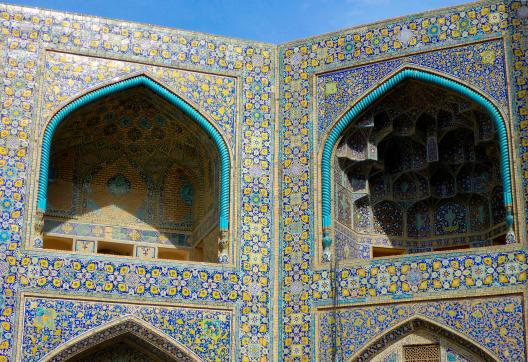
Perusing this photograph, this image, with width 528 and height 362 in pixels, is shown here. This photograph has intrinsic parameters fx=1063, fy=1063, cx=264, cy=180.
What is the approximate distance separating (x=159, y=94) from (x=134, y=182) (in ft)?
5.16

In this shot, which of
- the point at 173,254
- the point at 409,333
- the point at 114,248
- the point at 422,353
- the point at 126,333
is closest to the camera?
the point at 422,353

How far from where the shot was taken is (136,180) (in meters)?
14.7

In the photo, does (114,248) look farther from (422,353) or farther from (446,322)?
(446,322)

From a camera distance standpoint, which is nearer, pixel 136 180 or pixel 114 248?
pixel 114 248

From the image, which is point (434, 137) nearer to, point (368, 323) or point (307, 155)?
point (307, 155)

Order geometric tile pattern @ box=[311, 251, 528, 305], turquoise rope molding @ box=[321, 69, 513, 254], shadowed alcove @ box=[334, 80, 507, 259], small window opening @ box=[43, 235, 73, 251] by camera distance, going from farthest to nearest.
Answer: small window opening @ box=[43, 235, 73, 251], shadowed alcove @ box=[334, 80, 507, 259], turquoise rope molding @ box=[321, 69, 513, 254], geometric tile pattern @ box=[311, 251, 528, 305]

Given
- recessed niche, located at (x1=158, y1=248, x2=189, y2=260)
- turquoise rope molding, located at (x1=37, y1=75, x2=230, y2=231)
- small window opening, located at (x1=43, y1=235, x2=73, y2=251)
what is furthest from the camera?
recessed niche, located at (x1=158, y1=248, x2=189, y2=260)

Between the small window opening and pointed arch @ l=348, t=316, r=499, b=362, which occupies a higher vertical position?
the small window opening

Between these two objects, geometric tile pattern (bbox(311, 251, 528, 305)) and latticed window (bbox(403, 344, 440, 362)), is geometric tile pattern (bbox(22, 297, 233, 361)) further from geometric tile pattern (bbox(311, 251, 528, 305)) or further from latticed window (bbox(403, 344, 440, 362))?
latticed window (bbox(403, 344, 440, 362))

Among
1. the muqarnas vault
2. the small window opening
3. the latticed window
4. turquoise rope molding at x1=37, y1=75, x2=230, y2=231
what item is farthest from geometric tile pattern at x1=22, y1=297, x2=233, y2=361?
the latticed window

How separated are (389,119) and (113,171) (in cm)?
385

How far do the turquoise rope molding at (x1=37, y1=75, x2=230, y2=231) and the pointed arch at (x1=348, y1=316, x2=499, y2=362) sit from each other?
2.33 m

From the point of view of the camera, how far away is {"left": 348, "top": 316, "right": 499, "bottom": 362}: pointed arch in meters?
12.0

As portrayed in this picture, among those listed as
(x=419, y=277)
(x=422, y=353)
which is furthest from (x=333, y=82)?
(x=422, y=353)
